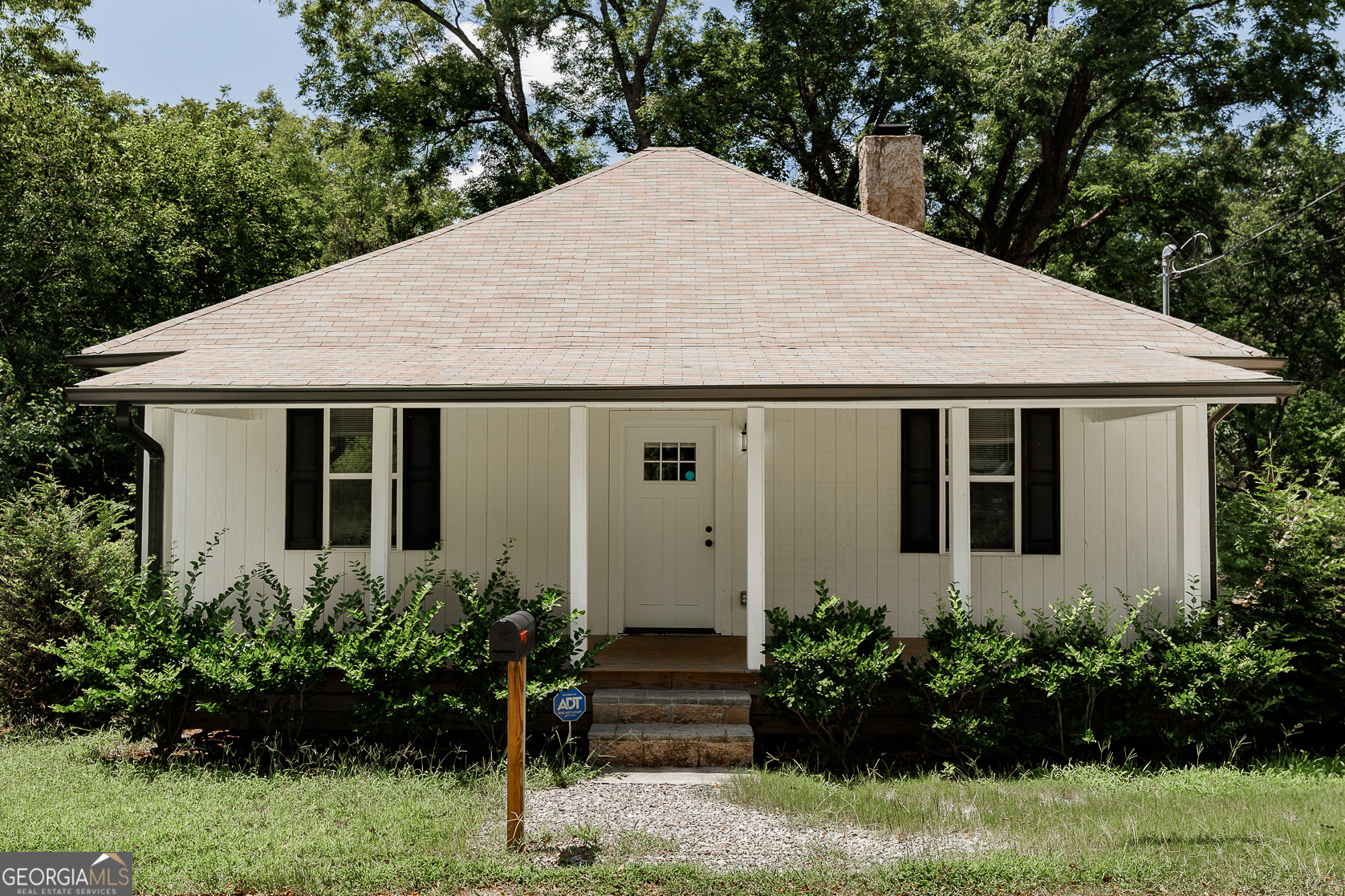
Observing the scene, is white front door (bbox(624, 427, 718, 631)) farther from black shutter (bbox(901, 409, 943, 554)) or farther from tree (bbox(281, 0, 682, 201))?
tree (bbox(281, 0, 682, 201))

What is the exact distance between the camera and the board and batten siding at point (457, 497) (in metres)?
7.92

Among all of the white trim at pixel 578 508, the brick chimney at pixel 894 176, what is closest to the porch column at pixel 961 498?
the white trim at pixel 578 508

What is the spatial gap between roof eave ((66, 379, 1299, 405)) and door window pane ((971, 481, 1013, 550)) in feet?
5.88

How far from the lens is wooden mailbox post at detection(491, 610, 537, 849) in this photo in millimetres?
4648

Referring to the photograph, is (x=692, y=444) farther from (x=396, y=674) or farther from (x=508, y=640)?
(x=508, y=640)

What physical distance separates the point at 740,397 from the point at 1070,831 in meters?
3.47

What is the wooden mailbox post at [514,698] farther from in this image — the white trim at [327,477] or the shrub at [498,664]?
the white trim at [327,477]

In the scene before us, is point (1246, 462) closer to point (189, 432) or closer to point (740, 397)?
point (740, 397)

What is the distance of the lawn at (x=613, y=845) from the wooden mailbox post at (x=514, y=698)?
0.18 metres

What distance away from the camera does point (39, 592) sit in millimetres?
7324

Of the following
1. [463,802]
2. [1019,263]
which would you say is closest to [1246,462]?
[1019,263]

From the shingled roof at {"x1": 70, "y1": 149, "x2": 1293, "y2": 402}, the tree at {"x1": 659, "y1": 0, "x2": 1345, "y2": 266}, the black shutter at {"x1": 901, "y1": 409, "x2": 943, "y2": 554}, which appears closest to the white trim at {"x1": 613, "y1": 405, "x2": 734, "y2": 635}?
the shingled roof at {"x1": 70, "y1": 149, "x2": 1293, "y2": 402}

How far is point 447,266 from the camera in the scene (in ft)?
30.2

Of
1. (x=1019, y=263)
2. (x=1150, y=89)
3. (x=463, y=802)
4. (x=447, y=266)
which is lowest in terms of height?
(x=463, y=802)
